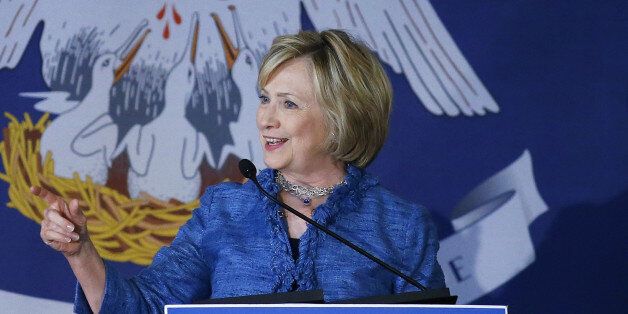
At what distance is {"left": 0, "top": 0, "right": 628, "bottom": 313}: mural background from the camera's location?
2.96 m

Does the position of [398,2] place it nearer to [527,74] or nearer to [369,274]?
[527,74]

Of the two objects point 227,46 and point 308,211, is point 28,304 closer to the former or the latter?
point 227,46

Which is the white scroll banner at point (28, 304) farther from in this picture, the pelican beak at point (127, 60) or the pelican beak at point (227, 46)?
the pelican beak at point (227, 46)

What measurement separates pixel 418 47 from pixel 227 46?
0.58 metres

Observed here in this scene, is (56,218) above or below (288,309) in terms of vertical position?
above

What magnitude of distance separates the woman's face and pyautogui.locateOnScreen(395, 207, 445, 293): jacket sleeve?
275mm

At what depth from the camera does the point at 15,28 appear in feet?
9.39

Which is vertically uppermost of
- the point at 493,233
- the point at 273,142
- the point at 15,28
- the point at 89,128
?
the point at 15,28

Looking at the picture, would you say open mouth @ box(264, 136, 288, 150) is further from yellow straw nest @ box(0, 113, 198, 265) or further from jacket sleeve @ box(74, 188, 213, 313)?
yellow straw nest @ box(0, 113, 198, 265)

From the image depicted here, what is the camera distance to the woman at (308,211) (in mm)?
2010

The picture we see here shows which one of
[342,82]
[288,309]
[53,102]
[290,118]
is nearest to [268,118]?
[290,118]

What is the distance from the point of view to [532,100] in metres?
2.99

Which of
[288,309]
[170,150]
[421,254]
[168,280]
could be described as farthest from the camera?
[170,150]

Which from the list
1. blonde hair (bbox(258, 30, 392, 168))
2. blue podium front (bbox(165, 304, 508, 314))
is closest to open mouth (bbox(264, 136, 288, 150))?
blonde hair (bbox(258, 30, 392, 168))
